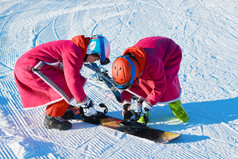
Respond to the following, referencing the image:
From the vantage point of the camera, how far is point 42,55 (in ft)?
10.6

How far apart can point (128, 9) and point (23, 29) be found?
2.95 metres

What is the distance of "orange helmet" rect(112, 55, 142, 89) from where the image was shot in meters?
2.87

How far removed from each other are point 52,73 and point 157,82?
124cm

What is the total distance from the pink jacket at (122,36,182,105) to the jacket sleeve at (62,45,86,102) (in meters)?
0.64

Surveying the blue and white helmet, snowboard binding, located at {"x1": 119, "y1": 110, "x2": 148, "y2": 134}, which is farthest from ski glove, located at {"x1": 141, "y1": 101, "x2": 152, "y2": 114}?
the blue and white helmet

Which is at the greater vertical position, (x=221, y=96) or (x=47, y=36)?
(x=47, y=36)

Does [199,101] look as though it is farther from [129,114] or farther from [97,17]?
[97,17]

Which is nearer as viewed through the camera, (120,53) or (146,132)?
(146,132)

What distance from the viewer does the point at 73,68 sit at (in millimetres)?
3012

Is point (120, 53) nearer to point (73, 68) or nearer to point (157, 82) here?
point (157, 82)

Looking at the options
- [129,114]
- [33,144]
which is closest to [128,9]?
[129,114]

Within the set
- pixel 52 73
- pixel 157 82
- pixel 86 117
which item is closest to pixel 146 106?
pixel 157 82

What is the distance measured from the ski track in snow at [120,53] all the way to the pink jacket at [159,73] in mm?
434

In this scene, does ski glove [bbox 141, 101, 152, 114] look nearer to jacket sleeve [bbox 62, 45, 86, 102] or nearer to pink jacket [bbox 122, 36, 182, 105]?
pink jacket [bbox 122, 36, 182, 105]
